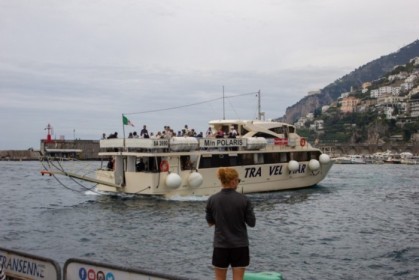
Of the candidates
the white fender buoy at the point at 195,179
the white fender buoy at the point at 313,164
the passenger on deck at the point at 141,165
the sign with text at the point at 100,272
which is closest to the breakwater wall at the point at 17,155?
the white fender buoy at the point at 313,164

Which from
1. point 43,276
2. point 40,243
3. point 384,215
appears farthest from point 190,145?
point 43,276

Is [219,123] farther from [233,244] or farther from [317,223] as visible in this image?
[233,244]

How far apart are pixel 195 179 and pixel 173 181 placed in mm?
1342

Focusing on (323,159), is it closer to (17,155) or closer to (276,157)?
(276,157)

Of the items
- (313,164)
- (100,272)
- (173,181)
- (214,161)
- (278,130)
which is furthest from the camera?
(278,130)

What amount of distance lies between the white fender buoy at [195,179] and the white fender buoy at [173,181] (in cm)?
80

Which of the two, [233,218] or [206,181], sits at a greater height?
[233,218]

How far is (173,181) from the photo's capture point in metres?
29.6

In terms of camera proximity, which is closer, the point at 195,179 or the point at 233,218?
the point at 233,218

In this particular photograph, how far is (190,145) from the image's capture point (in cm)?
3108

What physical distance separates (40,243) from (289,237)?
871 cm

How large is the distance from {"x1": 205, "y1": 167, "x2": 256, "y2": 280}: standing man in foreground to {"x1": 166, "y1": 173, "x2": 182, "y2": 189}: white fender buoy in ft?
72.5

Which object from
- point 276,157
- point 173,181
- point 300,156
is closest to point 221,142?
point 173,181

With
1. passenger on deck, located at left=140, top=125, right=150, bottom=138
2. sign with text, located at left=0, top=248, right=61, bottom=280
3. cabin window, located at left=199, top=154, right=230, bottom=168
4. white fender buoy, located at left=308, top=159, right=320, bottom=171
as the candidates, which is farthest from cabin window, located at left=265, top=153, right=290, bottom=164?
A: sign with text, located at left=0, top=248, right=61, bottom=280
